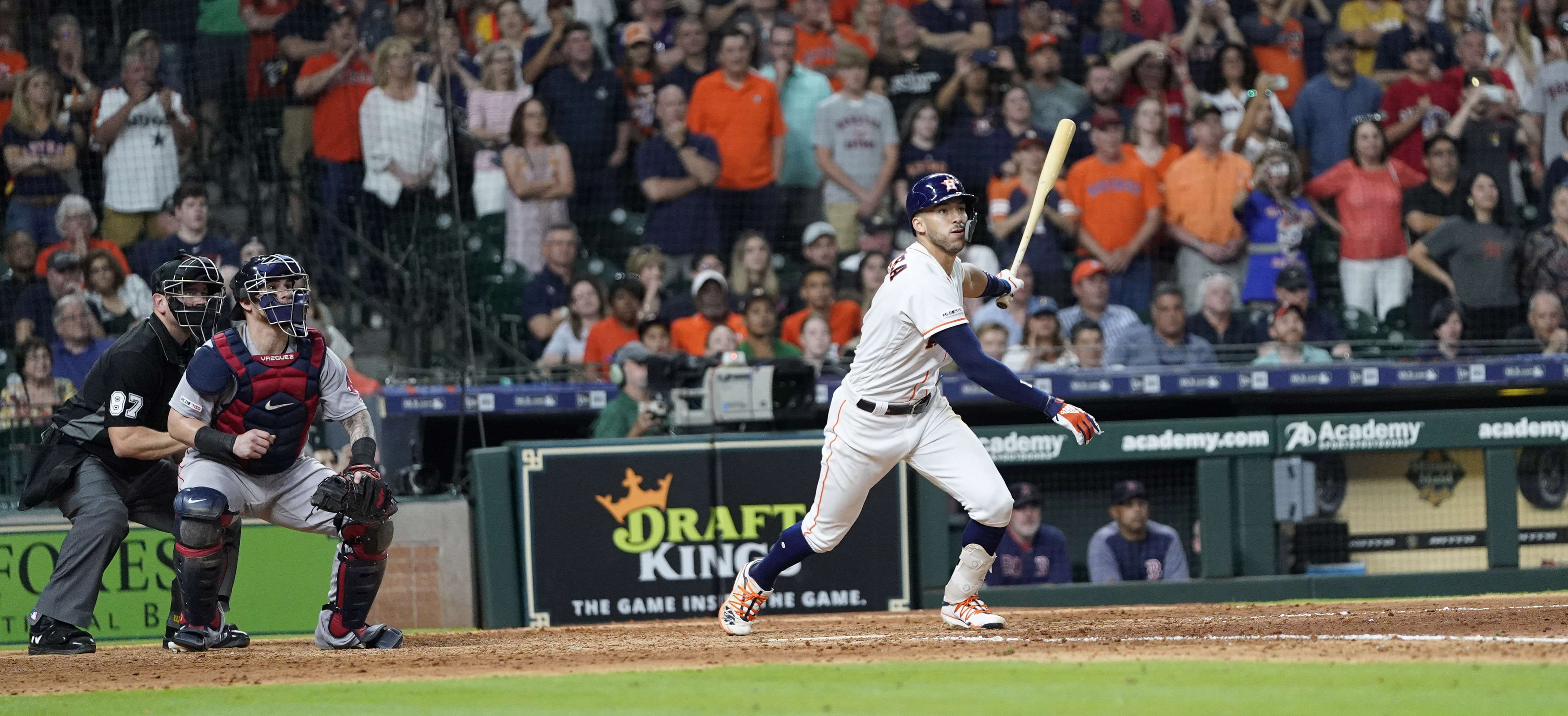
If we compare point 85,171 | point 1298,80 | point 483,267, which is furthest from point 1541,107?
point 85,171

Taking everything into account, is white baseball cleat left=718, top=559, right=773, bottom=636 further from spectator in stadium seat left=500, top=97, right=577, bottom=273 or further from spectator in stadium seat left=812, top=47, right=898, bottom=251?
spectator in stadium seat left=812, top=47, right=898, bottom=251

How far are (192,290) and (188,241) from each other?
12.4 ft

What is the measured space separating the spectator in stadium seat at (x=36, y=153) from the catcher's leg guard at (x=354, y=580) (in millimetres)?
5218

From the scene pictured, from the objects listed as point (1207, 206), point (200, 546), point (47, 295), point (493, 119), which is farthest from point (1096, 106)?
point (200, 546)

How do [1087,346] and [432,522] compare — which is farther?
[1087,346]

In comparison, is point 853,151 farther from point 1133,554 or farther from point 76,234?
point 76,234

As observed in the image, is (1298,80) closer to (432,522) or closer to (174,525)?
(432,522)

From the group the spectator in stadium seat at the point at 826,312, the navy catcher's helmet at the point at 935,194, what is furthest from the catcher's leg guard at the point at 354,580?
the spectator in stadium seat at the point at 826,312

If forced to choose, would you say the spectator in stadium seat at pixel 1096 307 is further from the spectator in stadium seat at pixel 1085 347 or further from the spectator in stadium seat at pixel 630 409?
the spectator in stadium seat at pixel 630 409

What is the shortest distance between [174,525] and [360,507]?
1.13 m

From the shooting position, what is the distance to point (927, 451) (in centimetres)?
622

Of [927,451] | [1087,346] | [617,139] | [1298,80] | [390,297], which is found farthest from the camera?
[1298,80]

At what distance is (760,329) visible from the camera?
31.7 ft

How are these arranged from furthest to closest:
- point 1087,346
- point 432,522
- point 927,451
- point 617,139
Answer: point 617,139
point 1087,346
point 432,522
point 927,451
